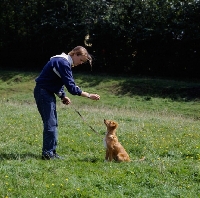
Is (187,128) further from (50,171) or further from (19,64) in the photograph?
(19,64)

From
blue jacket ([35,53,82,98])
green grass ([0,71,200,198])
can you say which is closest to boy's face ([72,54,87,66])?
blue jacket ([35,53,82,98])

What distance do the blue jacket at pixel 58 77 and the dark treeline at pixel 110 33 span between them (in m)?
18.7

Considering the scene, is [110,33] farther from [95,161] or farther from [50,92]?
[95,161]

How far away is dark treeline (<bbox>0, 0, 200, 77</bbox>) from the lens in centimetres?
2703

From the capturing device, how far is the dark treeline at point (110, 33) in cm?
2703

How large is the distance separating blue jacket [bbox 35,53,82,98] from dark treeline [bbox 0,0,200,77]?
61.2 ft

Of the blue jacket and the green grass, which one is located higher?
the blue jacket

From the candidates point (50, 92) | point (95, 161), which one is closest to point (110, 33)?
point (50, 92)

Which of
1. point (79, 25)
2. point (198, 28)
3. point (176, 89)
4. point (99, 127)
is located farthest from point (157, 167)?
point (79, 25)

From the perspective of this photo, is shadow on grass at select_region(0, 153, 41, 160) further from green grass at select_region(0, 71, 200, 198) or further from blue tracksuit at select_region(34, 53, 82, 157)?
blue tracksuit at select_region(34, 53, 82, 157)

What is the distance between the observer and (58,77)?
8.51 metres

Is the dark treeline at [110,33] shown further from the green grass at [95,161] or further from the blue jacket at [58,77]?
the blue jacket at [58,77]

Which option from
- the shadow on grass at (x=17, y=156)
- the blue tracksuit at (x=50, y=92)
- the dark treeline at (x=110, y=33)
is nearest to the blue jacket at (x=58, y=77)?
the blue tracksuit at (x=50, y=92)

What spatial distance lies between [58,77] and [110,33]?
2047 centimetres
